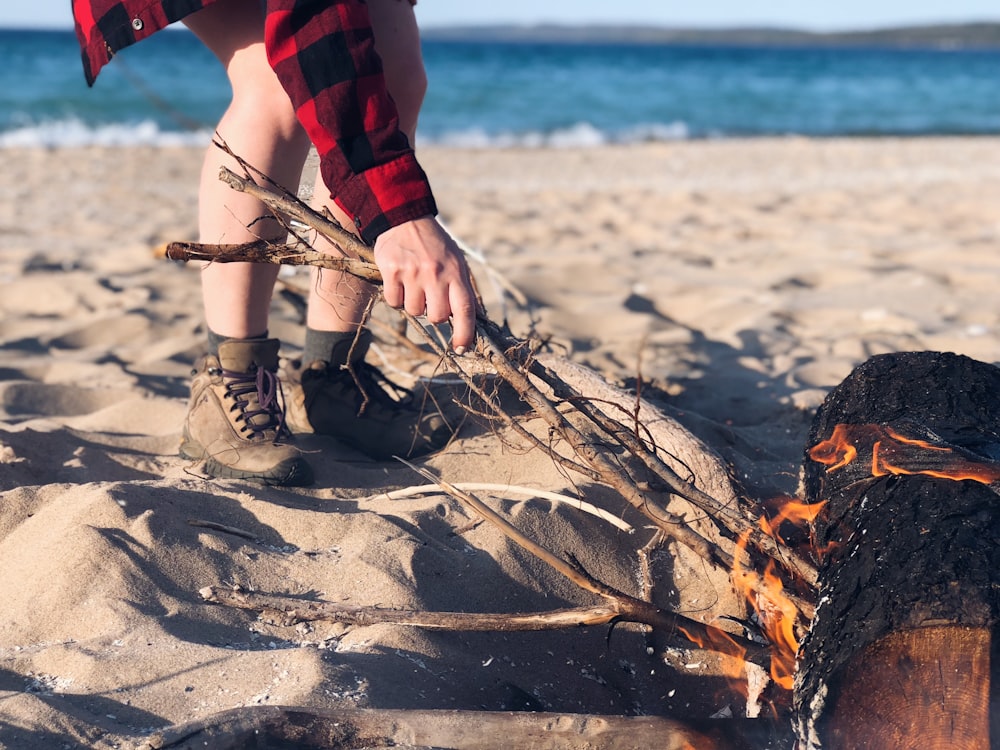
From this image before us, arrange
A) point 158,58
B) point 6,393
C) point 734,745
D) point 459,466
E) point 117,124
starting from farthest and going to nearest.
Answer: point 158,58 < point 117,124 < point 6,393 < point 459,466 < point 734,745

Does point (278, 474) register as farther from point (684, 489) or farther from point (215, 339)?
point (684, 489)

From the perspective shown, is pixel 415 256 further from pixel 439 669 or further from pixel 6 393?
pixel 6 393

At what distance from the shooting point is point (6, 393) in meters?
2.56

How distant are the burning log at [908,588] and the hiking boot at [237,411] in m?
1.09

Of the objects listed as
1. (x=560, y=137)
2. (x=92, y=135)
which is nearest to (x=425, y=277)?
(x=92, y=135)

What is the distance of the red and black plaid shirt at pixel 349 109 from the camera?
4.68ft

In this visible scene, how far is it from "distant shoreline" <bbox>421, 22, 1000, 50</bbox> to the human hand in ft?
249

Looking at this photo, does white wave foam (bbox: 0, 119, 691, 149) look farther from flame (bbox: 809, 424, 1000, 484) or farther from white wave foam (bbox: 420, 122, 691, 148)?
flame (bbox: 809, 424, 1000, 484)

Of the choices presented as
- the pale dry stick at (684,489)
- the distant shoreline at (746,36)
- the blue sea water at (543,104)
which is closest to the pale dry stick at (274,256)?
the pale dry stick at (684,489)

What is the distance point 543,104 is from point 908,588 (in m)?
17.5

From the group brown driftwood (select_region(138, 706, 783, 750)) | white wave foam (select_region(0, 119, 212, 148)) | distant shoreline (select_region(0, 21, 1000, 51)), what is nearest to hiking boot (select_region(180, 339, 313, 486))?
brown driftwood (select_region(138, 706, 783, 750))

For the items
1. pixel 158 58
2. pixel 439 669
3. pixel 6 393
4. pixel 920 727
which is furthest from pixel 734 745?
pixel 158 58

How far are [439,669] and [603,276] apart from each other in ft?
9.87

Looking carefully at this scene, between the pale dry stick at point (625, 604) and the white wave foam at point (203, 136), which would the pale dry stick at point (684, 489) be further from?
the white wave foam at point (203, 136)
